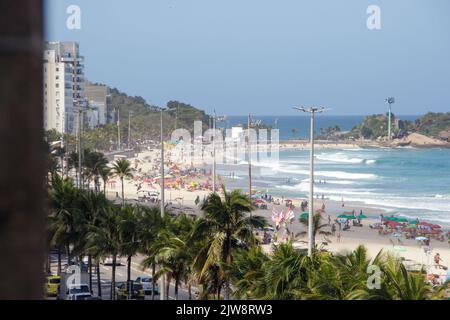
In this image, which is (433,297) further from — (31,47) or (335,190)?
(335,190)

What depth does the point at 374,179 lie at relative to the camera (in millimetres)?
74438

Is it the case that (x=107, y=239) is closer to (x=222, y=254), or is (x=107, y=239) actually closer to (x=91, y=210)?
(x=91, y=210)

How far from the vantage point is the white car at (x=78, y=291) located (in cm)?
2173

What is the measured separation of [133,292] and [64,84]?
7473 centimetres

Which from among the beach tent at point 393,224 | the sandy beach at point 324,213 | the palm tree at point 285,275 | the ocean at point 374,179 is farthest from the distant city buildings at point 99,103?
the palm tree at point 285,275

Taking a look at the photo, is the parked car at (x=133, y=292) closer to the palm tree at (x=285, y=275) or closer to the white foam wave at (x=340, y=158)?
the palm tree at (x=285, y=275)

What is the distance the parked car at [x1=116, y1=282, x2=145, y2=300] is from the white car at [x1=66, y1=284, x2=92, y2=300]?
2.87 ft

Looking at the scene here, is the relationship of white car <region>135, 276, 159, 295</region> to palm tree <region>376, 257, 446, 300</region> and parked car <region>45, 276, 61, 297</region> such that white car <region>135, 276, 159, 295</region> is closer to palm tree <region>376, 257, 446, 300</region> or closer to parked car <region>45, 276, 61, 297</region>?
parked car <region>45, 276, 61, 297</region>

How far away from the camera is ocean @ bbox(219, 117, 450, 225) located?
5575cm

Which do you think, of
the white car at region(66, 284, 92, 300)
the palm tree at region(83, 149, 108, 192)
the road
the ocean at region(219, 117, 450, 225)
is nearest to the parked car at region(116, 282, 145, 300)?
the road

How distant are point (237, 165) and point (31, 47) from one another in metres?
87.7

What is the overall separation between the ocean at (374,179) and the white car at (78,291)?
27.9 meters

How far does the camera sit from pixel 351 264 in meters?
13.4
